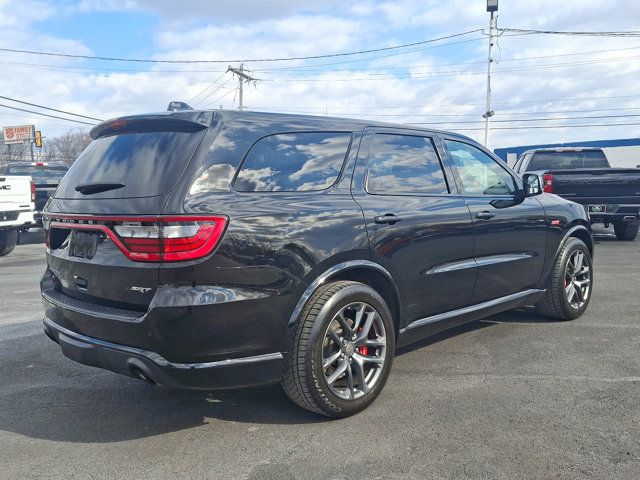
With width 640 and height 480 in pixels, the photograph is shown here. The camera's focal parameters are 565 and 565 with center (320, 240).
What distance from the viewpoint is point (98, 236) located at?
3049 millimetres

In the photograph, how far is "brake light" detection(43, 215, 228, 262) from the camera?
2.77 m

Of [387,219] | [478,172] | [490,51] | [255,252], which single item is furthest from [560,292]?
[490,51]

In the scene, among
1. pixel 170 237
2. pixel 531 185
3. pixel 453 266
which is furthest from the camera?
pixel 531 185

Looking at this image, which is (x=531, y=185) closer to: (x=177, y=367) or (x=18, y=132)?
(x=177, y=367)

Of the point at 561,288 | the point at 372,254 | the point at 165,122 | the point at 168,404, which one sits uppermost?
the point at 165,122

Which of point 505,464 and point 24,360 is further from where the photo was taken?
point 24,360

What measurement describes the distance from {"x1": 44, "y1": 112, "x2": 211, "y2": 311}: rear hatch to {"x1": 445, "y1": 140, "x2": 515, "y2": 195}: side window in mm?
2139

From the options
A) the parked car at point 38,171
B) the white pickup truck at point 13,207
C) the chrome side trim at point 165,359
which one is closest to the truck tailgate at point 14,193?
the white pickup truck at point 13,207

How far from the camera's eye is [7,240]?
448 inches

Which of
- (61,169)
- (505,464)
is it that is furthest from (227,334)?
(61,169)

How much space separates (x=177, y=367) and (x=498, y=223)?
9.18 ft

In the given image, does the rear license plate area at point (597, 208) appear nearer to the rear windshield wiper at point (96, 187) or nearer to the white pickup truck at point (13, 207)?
the rear windshield wiper at point (96, 187)

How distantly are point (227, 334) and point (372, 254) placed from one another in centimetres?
107

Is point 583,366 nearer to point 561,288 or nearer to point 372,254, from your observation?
point 561,288
